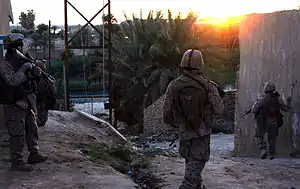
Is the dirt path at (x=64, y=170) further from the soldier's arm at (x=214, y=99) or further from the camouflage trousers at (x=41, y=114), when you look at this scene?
the soldier's arm at (x=214, y=99)

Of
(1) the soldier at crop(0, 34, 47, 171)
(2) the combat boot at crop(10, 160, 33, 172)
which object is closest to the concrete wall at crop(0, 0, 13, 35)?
(1) the soldier at crop(0, 34, 47, 171)

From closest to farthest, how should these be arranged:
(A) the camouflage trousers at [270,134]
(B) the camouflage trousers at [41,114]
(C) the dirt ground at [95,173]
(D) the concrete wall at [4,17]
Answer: (C) the dirt ground at [95,173] → (B) the camouflage trousers at [41,114] → (D) the concrete wall at [4,17] → (A) the camouflage trousers at [270,134]

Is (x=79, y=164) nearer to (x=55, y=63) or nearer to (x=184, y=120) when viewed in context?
(x=184, y=120)

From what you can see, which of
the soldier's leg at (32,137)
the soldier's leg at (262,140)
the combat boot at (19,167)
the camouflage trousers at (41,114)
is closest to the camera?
the combat boot at (19,167)

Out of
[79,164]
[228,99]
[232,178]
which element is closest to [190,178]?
[232,178]

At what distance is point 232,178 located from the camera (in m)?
6.84

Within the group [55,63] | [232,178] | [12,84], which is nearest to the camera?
[12,84]

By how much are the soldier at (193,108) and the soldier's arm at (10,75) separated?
5.81 ft

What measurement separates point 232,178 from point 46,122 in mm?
4778

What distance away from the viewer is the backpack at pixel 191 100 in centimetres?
552

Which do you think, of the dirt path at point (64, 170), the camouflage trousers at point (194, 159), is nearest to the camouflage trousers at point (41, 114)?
the dirt path at point (64, 170)

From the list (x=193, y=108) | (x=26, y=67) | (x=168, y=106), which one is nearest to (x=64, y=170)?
(x=26, y=67)

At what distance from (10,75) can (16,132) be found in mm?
688

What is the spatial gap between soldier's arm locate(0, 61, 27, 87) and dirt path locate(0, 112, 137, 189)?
3.56 feet
